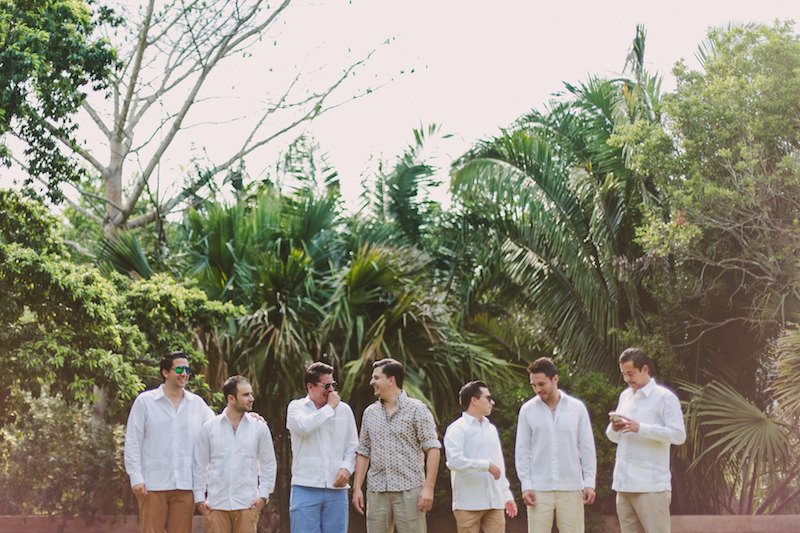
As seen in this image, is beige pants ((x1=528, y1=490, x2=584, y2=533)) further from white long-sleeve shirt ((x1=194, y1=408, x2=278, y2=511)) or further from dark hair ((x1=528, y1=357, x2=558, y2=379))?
white long-sleeve shirt ((x1=194, y1=408, x2=278, y2=511))

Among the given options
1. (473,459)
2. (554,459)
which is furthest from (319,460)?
(554,459)

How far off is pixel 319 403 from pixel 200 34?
14.9m

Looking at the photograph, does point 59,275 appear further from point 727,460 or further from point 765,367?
point 765,367

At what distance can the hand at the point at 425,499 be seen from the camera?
7.65 metres

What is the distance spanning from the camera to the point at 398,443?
7.84 meters

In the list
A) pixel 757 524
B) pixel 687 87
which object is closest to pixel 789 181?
pixel 687 87

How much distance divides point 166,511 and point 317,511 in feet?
3.71

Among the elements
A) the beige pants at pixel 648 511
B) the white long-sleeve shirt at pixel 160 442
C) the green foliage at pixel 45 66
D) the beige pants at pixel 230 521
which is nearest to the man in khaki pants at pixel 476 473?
the beige pants at pixel 648 511

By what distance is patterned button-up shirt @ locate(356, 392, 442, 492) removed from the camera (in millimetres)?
7738

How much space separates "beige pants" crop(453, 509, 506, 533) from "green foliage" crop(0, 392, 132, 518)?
9430mm

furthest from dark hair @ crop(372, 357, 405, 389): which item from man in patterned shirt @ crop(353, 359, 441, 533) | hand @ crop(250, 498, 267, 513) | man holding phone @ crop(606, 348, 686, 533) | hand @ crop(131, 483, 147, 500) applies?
hand @ crop(131, 483, 147, 500)

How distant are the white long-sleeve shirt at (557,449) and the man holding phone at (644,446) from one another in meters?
0.23

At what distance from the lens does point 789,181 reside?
15.4 metres

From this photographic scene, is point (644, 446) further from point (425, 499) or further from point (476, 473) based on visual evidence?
point (425, 499)
